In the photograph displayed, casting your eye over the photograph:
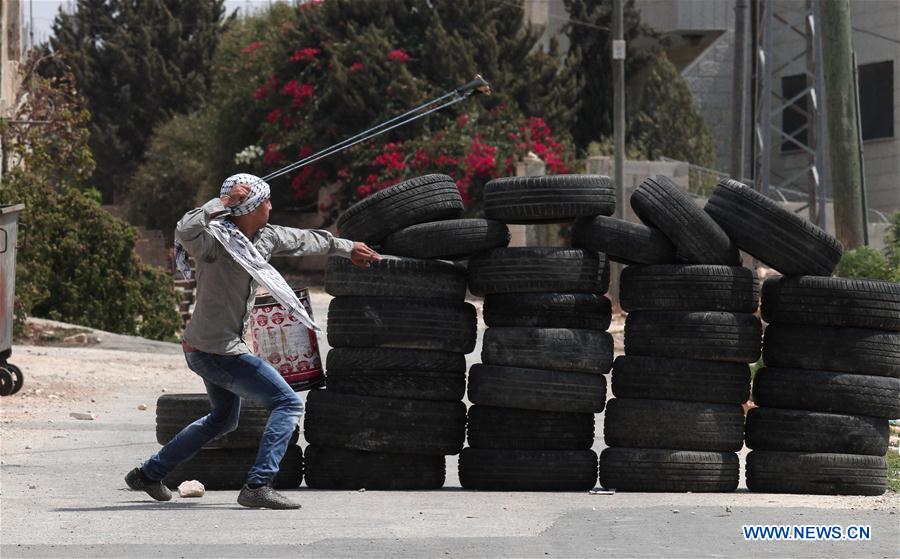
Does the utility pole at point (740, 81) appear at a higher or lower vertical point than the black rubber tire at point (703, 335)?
higher

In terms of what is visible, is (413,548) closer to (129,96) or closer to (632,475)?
(632,475)

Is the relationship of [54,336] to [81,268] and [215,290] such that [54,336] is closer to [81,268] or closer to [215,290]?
[81,268]

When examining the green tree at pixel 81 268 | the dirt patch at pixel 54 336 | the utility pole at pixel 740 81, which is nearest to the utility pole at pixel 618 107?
the utility pole at pixel 740 81

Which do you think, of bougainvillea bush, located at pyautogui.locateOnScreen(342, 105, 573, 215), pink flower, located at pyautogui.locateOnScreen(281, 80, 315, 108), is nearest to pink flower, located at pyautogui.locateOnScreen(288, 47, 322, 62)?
pink flower, located at pyautogui.locateOnScreen(281, 80, 315, 108)

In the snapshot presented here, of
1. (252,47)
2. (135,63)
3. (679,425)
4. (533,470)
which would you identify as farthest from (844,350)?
(135,63)

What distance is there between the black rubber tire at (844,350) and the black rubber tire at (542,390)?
1198 millimetres

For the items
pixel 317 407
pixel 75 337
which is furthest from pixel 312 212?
pixel 317 407

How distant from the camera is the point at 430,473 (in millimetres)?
9055

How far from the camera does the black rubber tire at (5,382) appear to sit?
14359 millimetres

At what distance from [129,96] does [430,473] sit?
165ft

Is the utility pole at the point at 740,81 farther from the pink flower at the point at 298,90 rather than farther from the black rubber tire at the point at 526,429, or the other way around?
the black rubber tire at the point at 526,429

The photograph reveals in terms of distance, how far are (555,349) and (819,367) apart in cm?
159

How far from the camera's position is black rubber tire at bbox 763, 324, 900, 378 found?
8.83 m

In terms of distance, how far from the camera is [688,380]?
883cm
